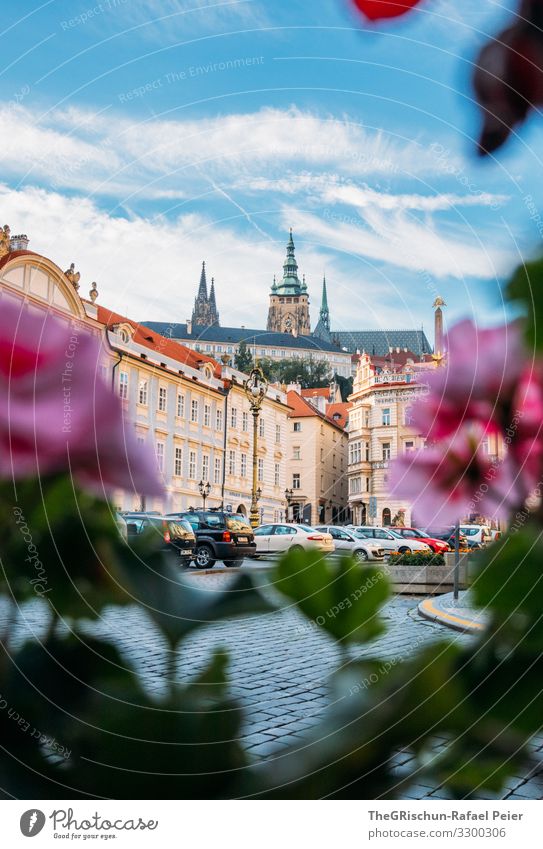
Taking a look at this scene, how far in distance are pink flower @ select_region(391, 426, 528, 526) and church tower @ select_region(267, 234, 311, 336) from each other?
0.07 m

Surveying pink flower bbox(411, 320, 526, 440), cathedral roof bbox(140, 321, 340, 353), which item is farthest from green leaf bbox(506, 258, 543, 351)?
cathedral roof bbox(140, 321, 340, 353)

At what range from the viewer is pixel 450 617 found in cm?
23

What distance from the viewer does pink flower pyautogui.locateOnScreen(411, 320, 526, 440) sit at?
0.76ft

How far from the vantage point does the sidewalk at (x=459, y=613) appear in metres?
0.22

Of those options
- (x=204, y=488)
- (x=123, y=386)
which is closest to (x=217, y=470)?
(x=204, y=488)

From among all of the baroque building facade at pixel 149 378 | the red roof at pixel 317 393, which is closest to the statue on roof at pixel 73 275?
the baroque building facade at pixel 149 378

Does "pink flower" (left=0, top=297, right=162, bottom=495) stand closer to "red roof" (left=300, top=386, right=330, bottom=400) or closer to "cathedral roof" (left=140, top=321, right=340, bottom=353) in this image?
"cathedral roof" (left=140, top=321, right=340, bottom=353)

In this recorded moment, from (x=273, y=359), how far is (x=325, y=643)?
20 centimetres

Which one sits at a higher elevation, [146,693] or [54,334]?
[54,334]

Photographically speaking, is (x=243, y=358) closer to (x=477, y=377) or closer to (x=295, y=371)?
(x=295, y=371)

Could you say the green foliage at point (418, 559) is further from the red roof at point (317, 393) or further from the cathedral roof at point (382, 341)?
the red roof at point (317, 393)

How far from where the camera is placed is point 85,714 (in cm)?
24
